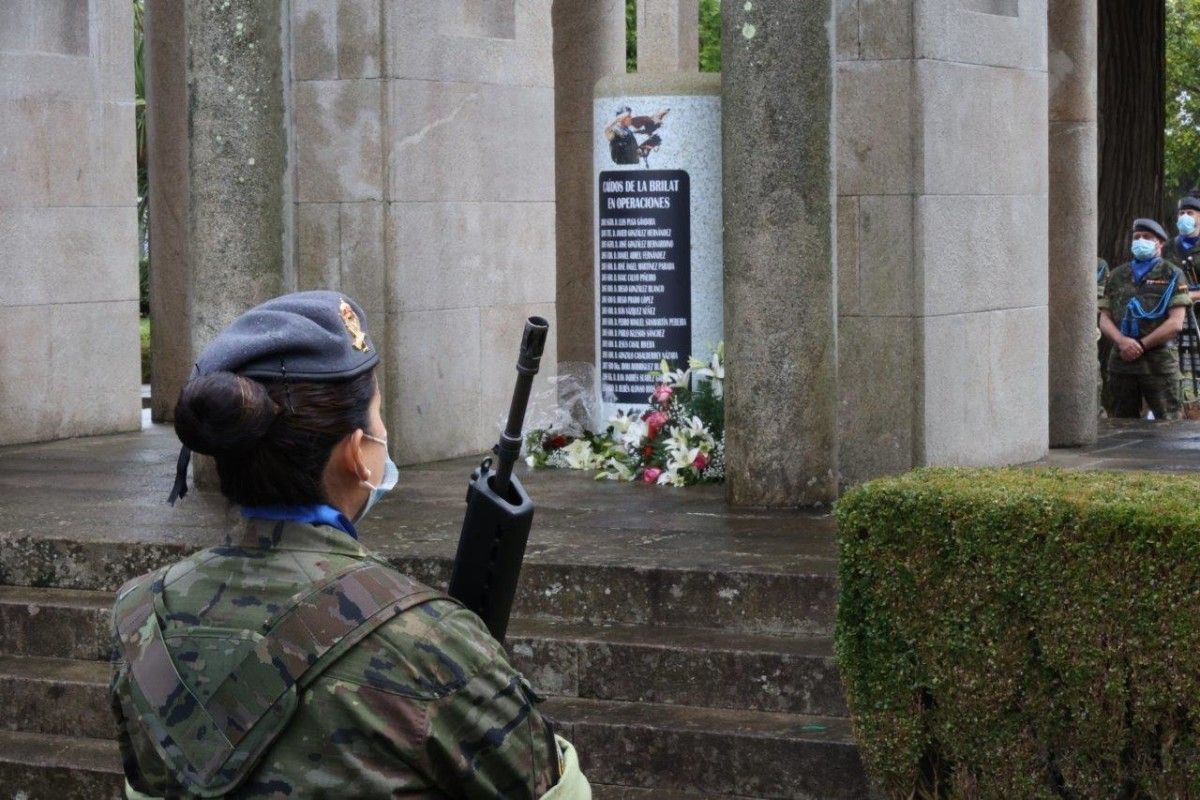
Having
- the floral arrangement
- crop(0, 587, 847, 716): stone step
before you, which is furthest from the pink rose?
crop(0, 587, 847, 716): stone step

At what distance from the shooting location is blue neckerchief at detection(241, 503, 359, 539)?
2559mm

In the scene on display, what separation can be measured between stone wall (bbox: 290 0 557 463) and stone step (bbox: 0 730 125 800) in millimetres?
4299

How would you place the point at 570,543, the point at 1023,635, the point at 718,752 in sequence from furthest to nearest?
the point at 570,543 → the point at 718,752 → the point at 1023,635

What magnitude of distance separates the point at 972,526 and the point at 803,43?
13.1 ft

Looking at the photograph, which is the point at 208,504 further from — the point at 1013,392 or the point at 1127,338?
the point at 1127,338

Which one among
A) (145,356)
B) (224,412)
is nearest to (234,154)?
(224,412)

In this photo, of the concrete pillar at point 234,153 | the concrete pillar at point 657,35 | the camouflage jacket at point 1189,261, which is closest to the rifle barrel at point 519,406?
the concrete pillar at point 234,153

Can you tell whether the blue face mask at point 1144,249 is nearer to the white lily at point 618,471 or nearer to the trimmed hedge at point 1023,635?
the white lily at point 618,471

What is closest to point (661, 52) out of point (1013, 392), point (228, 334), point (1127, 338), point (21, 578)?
point (1127, 338)

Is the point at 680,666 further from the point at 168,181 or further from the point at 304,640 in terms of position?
the point at 168,181

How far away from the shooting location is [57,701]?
6988mm

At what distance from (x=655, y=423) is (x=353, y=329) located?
7.50m

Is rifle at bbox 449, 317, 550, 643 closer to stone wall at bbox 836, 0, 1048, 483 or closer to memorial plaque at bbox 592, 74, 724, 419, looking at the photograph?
stone wall at bbox 836, 0, 1048, 483

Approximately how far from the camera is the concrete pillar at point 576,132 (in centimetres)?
1691
